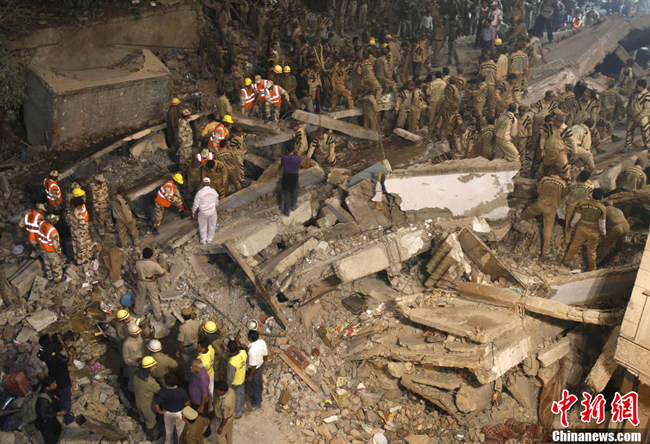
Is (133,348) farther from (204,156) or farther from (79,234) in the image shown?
(204,156)

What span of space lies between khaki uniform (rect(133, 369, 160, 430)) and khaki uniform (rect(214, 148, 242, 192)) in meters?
4.35

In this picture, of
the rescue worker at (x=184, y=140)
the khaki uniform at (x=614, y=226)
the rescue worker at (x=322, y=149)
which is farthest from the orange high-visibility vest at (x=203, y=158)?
the khaki uniform at (x=614, y=226)

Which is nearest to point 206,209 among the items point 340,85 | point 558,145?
point 340,85

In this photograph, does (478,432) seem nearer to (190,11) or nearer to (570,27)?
(190,11)

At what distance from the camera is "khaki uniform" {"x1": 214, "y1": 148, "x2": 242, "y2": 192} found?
10.4m

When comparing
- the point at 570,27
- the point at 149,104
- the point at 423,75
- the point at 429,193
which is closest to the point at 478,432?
the point at 429,193

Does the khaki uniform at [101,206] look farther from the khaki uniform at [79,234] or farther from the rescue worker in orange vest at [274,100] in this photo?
the rescue worker in orange vest at [274,100]

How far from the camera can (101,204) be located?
10.0 m

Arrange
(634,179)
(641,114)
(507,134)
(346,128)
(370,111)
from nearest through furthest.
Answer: (634,179) → (507,134) → (641,114) → (346,128) → (370,111)

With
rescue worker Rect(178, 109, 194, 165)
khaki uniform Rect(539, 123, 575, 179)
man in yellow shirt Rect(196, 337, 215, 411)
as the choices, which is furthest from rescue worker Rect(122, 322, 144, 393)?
khaki uniform Rect(539, 123, 575, 179)

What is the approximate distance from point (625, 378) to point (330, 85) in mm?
9220

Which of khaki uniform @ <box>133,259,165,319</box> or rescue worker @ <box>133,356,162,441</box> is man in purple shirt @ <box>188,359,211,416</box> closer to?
rescue worker @ <box>133,356,162,441</box>

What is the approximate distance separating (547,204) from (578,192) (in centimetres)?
52

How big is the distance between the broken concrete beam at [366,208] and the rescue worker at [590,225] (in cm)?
308
